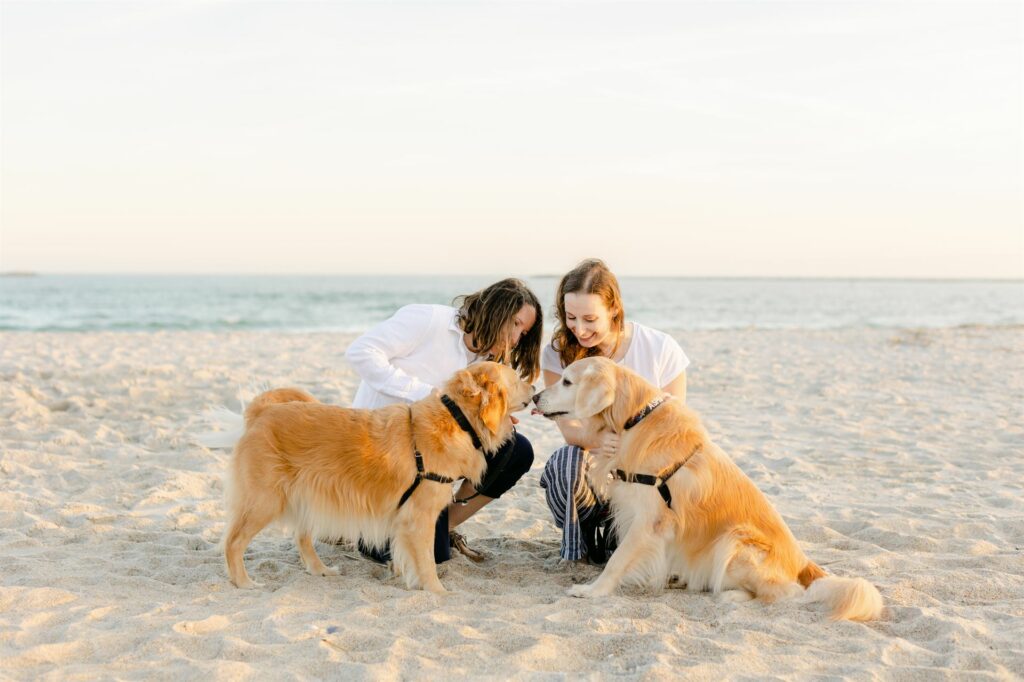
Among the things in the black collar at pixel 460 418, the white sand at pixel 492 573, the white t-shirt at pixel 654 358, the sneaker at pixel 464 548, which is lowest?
the sneaker at pixel 464 548

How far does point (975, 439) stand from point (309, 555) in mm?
6009

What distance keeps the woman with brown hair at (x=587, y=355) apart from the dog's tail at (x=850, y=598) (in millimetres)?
1148

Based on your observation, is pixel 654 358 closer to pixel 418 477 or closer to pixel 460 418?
pixel 460 418

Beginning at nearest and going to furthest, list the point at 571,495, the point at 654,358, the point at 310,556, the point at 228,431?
the point at 228,431 < the point at 310,556 < the point at 571,495 < the point at 654,358

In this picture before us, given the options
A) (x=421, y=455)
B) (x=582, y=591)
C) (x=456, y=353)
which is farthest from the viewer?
(x=456, y=353)

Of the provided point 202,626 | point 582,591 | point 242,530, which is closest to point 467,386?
point 582,591

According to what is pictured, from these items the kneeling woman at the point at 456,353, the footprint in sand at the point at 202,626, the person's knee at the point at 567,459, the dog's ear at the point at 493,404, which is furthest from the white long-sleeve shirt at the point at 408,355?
the footprint in sand at the point at 202,626

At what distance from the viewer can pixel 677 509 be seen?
143 inches

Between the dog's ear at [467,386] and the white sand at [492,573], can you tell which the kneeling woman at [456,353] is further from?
the white sand at [492,573]

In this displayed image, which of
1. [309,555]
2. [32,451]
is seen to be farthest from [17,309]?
[309,555]

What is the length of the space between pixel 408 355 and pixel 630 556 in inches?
66.2

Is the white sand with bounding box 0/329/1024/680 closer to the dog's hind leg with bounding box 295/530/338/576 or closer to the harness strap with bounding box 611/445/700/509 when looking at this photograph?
the dog's hind leg with bounding box 295/530/338/576

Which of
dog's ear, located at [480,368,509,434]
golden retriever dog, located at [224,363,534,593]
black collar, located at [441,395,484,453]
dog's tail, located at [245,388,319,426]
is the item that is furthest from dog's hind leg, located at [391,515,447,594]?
dog's tail, located at [245,388,319,426]

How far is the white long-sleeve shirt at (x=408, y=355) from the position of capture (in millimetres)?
4188
